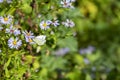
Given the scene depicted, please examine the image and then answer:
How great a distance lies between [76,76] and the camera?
350 centimetres

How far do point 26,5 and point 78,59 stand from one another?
1.59 meters

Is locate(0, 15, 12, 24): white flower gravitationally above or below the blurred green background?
above

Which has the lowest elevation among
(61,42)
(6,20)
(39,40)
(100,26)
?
(100,26)

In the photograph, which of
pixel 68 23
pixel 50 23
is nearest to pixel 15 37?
pixel 50 23

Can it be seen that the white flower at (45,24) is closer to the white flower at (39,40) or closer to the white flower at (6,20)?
the white flower at (39,40)

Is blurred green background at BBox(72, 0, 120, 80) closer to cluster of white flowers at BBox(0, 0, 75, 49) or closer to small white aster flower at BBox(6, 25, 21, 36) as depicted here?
cluster of white flowers at BBox(0, 0, 75, 49)

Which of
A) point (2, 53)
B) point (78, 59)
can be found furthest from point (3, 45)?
point (78, 59)

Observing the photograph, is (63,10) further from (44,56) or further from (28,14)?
(44,56)

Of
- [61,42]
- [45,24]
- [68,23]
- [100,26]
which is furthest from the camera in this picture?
[100,26]

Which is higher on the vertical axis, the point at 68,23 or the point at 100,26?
the point at 68,23

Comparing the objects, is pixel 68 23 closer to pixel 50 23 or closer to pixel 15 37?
pixel 50 23

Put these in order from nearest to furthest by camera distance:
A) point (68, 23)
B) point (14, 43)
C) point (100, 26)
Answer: point (14, 43) < point (68, 23) < point (100, 26)

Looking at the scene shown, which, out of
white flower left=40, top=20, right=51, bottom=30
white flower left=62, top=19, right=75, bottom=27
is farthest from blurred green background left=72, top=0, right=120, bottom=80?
white flower left=40, top=20, right=51, bottom=30

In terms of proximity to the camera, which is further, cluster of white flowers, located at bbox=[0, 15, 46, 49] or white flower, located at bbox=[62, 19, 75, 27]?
white flower, located at bbox=[62, 19, 75, 27]
